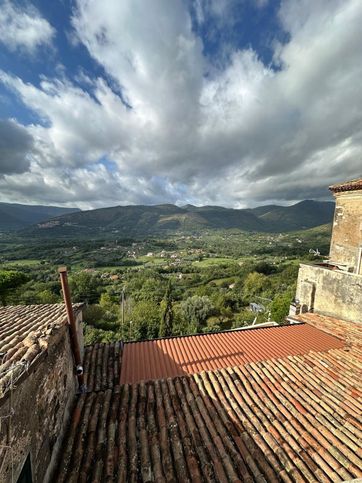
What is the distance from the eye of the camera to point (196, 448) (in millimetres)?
4039

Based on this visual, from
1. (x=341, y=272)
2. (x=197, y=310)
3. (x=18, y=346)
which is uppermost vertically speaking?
(x=341, y=272)

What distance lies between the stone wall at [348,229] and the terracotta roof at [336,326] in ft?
8.82

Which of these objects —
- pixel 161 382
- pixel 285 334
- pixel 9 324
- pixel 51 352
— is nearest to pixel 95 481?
pixel 51 352

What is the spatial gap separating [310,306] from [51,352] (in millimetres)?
11586

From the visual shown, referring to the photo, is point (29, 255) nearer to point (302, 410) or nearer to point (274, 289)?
point (274, 289)

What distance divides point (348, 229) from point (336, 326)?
15.6 feet

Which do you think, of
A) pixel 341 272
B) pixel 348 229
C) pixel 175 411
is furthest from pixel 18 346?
pixel 348 229

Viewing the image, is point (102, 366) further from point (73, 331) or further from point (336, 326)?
point (336, 326)

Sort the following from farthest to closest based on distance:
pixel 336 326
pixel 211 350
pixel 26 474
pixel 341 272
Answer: pixel 341 272
pixel 336 326
pixel 211 350
pixel 26 474

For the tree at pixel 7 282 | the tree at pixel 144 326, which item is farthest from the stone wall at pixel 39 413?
the tree at pixel 144 326

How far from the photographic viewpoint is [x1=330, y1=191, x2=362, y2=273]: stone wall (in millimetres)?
11062

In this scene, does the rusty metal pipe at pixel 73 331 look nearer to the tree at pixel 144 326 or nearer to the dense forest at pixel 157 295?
the dense forest at pixel 157 295

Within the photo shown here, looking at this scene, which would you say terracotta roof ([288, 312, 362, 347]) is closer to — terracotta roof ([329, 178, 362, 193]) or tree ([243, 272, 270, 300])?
terracotta roof ([329, 178, 362, 193])

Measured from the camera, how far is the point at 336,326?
970 centimetres
